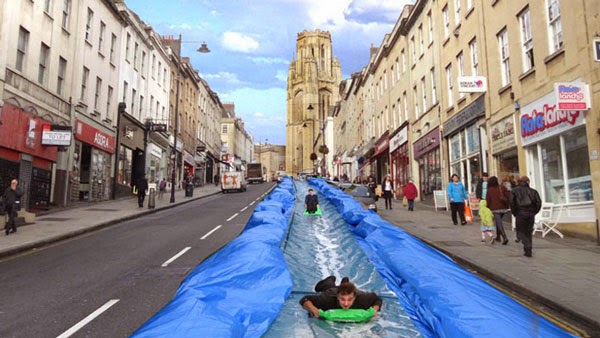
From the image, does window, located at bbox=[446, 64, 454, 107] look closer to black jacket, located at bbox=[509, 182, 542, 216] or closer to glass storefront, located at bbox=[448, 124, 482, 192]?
glass storefront, located at bbox=[448, 124, 482, 192]

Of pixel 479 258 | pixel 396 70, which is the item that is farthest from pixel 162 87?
pixel 479 258

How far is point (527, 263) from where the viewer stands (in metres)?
7.25

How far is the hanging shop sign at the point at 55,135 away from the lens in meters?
16.3

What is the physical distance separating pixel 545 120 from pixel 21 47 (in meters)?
19.4

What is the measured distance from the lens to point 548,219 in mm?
10625

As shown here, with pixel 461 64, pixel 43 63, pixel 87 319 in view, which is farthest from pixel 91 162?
pixel 461 64

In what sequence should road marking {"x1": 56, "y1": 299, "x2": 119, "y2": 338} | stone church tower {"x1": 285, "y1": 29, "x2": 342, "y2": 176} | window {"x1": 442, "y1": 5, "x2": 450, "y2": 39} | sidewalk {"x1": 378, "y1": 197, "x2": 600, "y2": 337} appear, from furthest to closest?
stone church tower {"x1": 285, "y1": 29, "x2": 342, "y2": 176} → window {"x1": 442, "y1": 5, "x2": 450, "y2": 39} → sidewalk {"x1": 378, "y1": 197, "x2": 600, "y2": 337} → road marking {"x1": 56, "y1": 299, "x2": 119, "y2": 338}

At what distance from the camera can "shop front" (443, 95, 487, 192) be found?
15.4 metres

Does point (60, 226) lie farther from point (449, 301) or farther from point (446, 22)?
point (446, 22)

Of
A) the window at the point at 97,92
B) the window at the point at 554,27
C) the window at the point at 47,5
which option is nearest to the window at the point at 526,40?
the window at the point at 554,27

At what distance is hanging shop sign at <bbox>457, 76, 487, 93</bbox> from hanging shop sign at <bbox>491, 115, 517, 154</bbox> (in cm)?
151

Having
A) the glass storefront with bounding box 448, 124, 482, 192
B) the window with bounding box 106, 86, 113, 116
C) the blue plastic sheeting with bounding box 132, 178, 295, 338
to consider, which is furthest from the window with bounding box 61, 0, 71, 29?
the glass storefront with bounding box 448, 124, 482, 192

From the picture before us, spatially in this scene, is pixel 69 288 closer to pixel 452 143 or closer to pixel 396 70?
pixel 452 143

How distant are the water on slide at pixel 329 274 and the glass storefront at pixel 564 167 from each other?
6.15m
